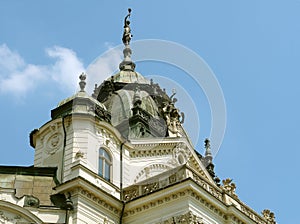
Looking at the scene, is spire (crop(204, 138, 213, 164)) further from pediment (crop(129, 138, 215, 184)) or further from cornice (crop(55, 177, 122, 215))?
cornice (crop(55, 177, 122, 215))

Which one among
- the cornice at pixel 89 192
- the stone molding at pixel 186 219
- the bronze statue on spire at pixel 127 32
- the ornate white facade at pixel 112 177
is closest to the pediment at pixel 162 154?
the ornate white facade at pixel 112 177

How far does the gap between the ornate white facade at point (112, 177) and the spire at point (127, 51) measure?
10.4 m

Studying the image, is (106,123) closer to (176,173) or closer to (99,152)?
(99,152)

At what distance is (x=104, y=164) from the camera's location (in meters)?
37.2

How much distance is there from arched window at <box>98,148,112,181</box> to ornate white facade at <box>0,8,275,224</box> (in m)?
0.06

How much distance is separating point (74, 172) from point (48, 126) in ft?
17.7

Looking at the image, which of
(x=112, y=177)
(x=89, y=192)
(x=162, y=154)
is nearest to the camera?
(x=89, y=192)

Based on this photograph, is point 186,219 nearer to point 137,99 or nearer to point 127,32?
point 137,99

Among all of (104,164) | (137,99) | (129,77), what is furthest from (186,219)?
(129,77)

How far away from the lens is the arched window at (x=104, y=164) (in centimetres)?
3669

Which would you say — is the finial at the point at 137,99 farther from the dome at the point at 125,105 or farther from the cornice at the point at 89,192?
the cornice at the point at 89,192

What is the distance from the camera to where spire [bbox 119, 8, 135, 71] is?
54822 millimetres

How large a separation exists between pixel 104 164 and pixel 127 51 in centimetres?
2264

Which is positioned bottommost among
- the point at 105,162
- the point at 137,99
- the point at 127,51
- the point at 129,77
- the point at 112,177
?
the point at 112,177
